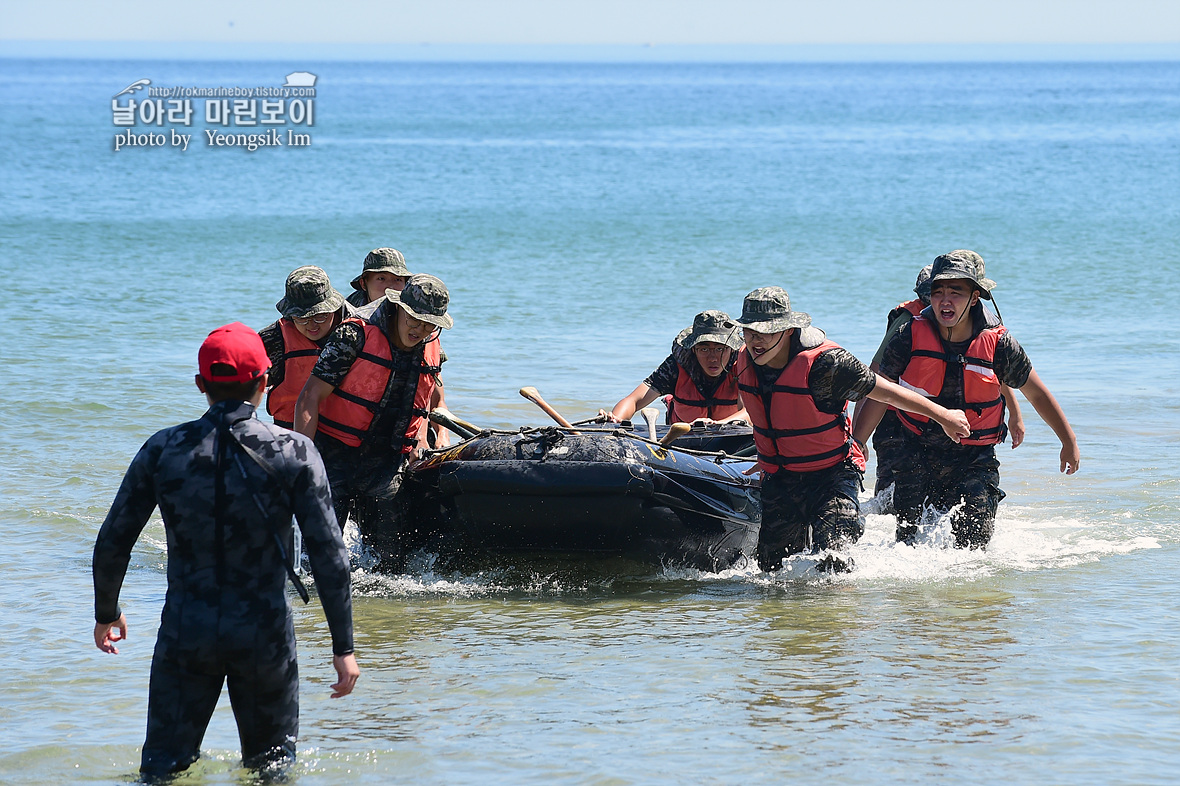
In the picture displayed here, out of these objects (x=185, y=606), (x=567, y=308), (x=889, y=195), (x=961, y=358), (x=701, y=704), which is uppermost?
(x=889, y=195)

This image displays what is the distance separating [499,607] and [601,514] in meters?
0.66

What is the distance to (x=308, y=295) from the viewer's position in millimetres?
6773

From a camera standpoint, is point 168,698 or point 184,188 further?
point 184,188

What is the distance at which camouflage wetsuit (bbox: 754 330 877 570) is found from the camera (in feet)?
20.8

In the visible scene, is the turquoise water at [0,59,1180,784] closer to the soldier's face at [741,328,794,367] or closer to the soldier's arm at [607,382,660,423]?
the soldier's arm at [607,382,660,423]

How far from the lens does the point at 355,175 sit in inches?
1886

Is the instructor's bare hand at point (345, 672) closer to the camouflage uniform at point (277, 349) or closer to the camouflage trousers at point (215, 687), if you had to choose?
the camouflage trousers at point (215, 687)

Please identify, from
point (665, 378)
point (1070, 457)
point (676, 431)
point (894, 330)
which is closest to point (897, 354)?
point (894, 330)

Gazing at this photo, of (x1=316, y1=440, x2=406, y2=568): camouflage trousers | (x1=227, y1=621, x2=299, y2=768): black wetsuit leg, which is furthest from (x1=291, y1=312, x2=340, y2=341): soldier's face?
(x1=227, y1=621, x2=299, y2=768): black wetsuit leg

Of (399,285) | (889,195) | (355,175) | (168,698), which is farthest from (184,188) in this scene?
(168,698)

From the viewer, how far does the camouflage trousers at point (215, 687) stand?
11.9ft

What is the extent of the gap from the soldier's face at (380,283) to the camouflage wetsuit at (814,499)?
1.88 m

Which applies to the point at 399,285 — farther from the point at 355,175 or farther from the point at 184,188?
the point at 355,175

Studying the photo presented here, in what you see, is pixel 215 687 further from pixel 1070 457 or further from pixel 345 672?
pixel 1070 457
